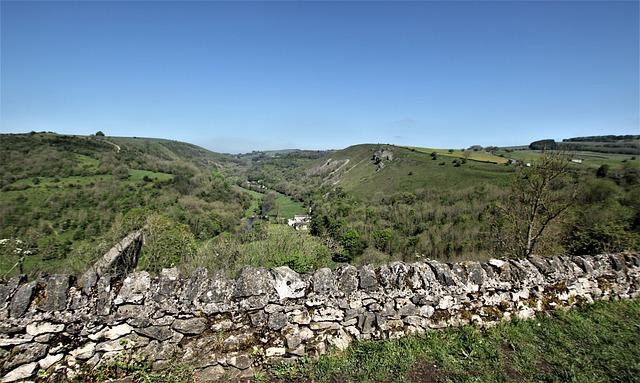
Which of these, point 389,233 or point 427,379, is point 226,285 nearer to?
point 427,379

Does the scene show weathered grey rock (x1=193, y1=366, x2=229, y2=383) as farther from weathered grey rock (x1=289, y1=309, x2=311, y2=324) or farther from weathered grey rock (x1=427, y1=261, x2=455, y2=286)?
weathered grey rock (x1=427, y1=261, x2=455, y2=286)

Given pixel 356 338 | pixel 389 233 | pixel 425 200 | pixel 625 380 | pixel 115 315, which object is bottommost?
pixel 389 233

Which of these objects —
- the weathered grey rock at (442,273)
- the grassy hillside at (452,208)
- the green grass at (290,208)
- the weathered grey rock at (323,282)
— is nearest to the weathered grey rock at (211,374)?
the weathered grey rock at (323,282)

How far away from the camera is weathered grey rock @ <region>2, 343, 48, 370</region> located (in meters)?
3.79

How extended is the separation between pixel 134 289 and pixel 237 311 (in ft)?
5.38

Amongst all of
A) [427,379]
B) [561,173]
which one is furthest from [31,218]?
[561,173]

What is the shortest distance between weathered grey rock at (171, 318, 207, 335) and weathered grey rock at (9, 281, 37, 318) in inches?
77.9

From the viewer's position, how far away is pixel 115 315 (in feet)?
13.6

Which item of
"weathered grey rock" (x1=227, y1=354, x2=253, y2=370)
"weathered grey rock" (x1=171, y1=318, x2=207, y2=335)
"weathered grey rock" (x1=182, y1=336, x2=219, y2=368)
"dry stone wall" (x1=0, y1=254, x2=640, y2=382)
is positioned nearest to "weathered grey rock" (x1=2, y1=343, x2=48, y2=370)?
"dry stone wall" (x1=0, y1=254, x2=640, y2=382)

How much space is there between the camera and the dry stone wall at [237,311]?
3.92 meters

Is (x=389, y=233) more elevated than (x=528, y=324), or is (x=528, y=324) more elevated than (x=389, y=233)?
(x=528, y=324)

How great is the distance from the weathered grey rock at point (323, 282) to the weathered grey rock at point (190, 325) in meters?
1.90

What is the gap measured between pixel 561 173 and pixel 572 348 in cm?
1247

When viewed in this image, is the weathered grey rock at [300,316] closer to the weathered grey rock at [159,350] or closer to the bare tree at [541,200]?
the weathered grey rock at [159,350]
